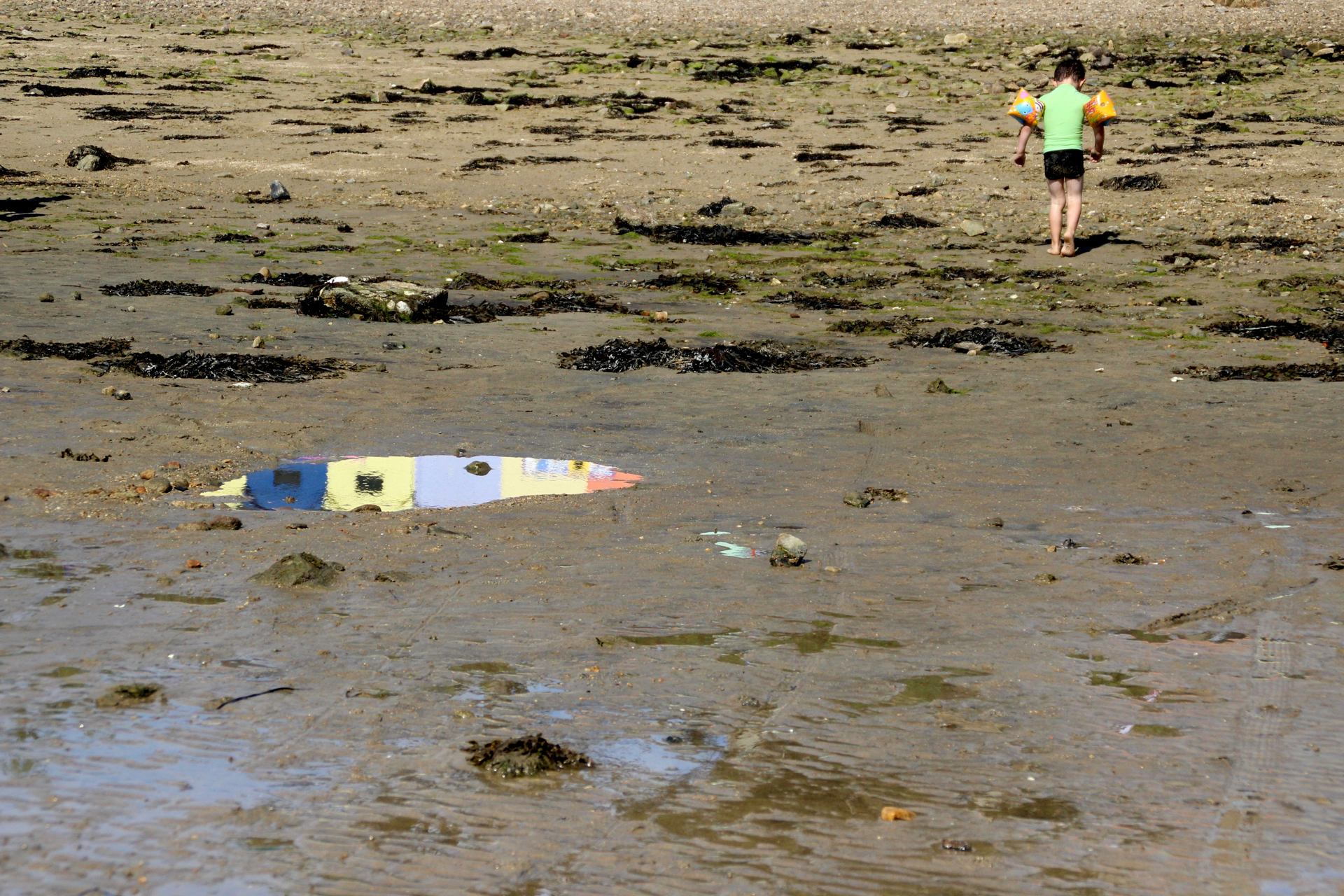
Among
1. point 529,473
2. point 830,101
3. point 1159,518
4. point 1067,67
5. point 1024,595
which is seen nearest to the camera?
point 1024,595

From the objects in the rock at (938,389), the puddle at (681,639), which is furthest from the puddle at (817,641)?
the rock at (938,389)

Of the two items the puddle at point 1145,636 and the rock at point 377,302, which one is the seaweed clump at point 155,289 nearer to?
Answer: the rock at point 377,302

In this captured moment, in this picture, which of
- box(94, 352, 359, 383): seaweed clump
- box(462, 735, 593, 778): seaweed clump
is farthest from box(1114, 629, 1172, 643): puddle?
box(94, 352, 359, 383): seaweed clump

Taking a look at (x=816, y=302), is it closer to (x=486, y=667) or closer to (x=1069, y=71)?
(x=1069, y=71)

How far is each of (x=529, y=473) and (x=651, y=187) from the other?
8998mm

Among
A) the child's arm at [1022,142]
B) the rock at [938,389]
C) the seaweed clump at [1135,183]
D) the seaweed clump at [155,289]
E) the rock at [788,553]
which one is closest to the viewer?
the rock at [788,553]

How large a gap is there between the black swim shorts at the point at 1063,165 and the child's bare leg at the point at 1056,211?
57 millimetres

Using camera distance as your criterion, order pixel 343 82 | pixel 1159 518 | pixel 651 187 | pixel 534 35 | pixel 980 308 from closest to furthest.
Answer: pixel 1159 518
pixel 980 308
pixel 651 187
pixel 343 82
pixel 534 35

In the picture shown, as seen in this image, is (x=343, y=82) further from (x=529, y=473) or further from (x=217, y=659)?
(x=217, y=659)

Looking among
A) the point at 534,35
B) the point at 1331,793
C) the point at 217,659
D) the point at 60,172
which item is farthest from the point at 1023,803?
the point at 534,35

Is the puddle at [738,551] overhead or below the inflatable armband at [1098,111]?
below

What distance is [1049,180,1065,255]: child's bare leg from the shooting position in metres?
12.4

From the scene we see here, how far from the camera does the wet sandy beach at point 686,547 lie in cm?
351

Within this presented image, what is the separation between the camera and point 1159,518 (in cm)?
604
